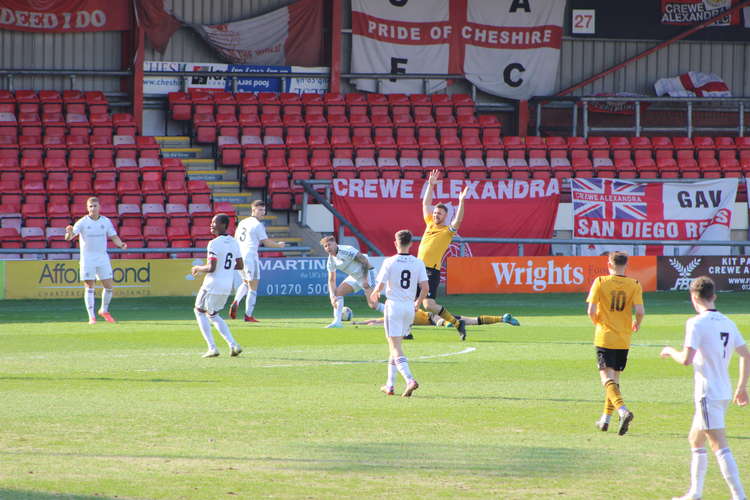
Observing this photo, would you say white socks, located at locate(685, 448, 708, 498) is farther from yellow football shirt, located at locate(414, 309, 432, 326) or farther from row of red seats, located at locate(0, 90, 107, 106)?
row of red seats, located at locate(0, 90, 107, 106)

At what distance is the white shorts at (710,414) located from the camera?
7.24m

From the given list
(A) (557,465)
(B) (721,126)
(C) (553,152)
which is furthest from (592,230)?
(A) (557,465)

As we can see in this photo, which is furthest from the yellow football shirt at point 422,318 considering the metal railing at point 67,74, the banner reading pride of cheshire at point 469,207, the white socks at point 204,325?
the metal railing at point 67,74

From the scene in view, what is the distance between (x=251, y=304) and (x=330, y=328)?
1874 millimetres

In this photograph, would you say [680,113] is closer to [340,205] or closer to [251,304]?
[340,205]

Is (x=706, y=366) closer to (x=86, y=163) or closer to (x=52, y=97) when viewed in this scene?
(x=86, y=163)

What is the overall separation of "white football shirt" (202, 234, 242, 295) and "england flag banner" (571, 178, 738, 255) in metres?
14.9

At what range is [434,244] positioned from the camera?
17.4 meters

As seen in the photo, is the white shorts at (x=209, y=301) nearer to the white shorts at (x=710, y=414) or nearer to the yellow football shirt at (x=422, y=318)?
the yellow football shirt at (x=422, y=318)

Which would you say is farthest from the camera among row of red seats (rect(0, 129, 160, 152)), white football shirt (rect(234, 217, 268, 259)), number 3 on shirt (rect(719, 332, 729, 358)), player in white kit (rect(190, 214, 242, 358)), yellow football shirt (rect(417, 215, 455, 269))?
row of red seats (rect(0, 129, 160, 152))

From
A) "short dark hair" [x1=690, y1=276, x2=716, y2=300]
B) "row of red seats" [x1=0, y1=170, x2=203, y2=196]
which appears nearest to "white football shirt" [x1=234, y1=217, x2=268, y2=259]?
"row of red seats" [x1=0, y1=170, x2=203, y2=196]

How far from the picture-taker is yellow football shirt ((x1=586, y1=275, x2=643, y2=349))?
33.5ft

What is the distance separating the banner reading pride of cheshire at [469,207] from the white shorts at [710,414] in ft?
64.9

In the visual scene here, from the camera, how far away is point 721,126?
3909cm
